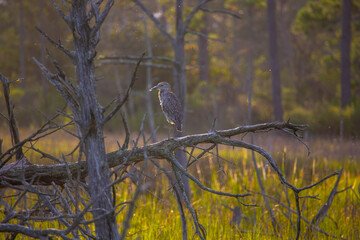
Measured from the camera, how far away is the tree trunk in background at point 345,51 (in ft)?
49.6

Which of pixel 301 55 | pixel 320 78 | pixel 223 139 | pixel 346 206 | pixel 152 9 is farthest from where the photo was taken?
pixel 301 55

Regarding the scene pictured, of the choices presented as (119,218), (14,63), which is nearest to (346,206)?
(119,218)

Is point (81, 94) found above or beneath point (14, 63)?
beneath

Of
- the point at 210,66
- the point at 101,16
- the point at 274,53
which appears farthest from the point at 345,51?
the point at 101,16

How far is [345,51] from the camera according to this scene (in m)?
15.5

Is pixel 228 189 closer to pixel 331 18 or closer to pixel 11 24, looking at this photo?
pixel 331 18

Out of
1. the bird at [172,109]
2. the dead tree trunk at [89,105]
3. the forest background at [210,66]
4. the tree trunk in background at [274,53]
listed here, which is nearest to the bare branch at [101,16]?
the dead tree trunk at [89,105]

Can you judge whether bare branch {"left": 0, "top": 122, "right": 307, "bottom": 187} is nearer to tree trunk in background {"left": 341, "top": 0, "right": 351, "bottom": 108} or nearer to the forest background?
the forest background

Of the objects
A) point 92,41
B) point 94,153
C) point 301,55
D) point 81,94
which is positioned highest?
point 301,55

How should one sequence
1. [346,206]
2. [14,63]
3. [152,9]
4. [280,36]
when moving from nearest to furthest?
1. [346,206]
2. [152,9]
3. [14,63]
4. [280,36]

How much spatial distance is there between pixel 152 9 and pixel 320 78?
633 inches

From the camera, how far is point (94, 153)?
89.4 inches

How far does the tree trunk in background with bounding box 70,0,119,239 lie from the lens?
225 cm

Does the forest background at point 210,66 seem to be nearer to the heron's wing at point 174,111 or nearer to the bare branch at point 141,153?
the heron's wing at point 174,111
